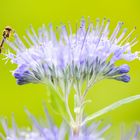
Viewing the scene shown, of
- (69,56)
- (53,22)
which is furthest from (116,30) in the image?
(53,22)

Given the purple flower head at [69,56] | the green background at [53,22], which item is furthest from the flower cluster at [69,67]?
the green background at [53,22]

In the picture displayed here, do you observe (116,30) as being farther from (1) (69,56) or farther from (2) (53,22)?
(2) (53,22)

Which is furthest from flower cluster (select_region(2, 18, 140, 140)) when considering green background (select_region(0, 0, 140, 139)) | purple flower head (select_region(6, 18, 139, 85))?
green background (select_region(0, 0, 140, 139))

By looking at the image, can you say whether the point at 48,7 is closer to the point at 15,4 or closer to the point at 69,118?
the point at 15,4

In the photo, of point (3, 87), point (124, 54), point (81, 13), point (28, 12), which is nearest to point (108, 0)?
point (81, 13)

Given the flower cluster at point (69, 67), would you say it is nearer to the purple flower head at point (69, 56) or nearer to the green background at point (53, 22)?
the purple flower head at point (69, 56)

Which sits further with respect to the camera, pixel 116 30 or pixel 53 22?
pixel 53 22
